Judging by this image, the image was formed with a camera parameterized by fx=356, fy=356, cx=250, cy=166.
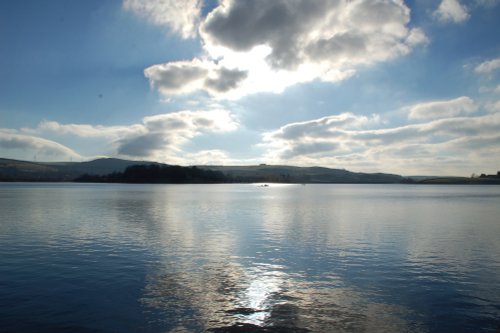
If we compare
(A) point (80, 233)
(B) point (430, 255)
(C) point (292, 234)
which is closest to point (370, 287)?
(B) point (430, 255)

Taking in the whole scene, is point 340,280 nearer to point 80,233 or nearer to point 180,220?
point 80,233

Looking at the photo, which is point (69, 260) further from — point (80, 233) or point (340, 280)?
point (340, 280)

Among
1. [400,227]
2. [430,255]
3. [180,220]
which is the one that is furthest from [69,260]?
[400,227]

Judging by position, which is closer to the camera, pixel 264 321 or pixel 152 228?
pixel 264 321

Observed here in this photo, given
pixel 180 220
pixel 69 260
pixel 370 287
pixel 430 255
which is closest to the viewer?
pixel 370 287

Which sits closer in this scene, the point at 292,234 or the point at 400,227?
the point at 292,234

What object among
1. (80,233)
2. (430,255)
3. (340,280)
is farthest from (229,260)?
(80,233)

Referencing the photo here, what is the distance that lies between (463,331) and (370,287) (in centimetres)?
674

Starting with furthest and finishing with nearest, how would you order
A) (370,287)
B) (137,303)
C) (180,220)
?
(180,220) < (370,287) < (137,303)

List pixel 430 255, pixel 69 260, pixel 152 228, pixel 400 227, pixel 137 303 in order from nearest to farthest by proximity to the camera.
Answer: pixel 137 303
pixel 69 260
pixel 430 255
pixel 152 228
pixel 400 227

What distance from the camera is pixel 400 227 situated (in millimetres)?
52219

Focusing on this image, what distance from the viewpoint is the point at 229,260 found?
30625 mm

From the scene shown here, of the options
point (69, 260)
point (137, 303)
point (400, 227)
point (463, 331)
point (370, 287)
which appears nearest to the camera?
point (463, 331)

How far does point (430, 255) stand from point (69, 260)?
3254cm
